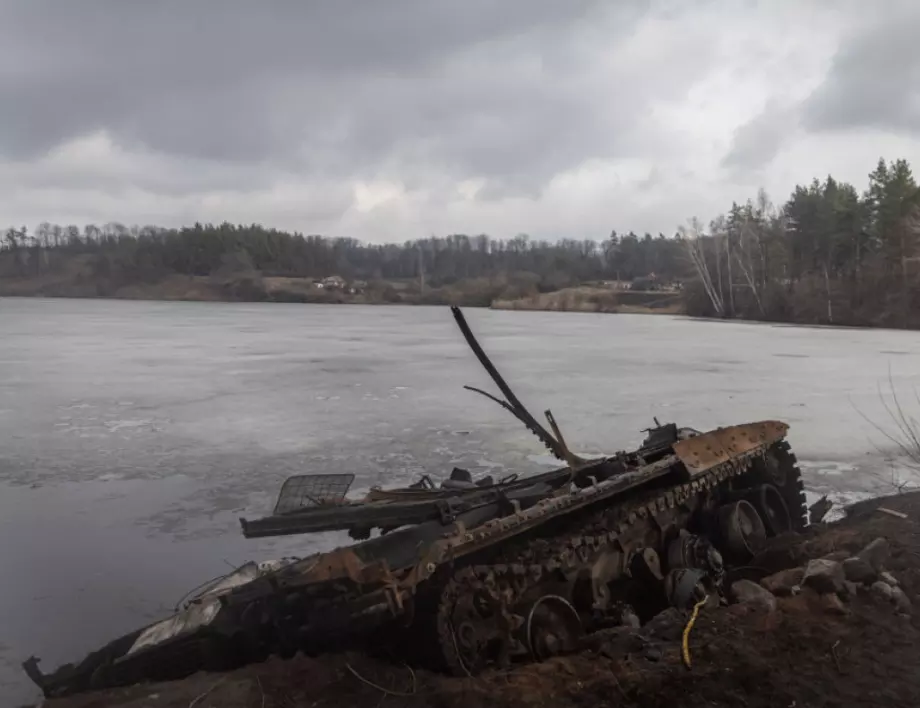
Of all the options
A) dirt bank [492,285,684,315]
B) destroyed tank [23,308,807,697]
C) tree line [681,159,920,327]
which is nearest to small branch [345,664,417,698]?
destroyed tank [23,308,807,697]

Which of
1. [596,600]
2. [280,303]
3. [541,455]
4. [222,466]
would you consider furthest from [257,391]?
[280,303]

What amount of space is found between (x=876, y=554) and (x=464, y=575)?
130 inches

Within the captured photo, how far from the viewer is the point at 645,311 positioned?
199 feet

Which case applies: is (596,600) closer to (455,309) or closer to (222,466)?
(455,309)

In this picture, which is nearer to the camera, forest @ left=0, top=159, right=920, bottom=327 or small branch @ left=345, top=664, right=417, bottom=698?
small branch @ left=345, top=664, right=417, bottom=698

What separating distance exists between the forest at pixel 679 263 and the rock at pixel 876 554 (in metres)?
12.6

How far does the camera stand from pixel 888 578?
5543mm

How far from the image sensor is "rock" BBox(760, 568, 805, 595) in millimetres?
5648

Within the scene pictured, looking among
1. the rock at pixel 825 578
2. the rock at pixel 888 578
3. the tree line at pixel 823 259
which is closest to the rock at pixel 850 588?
the rock at pixel 825 578

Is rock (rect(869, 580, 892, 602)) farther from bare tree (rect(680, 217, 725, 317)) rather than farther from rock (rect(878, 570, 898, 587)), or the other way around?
bare tree (rect(680, 217, 725, 317))

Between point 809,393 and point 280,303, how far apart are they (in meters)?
57.8

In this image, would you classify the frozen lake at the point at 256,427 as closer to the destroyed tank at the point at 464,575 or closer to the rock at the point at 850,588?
the destroyed tank at the point at 464,575

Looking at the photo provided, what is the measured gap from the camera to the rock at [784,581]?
565 cm

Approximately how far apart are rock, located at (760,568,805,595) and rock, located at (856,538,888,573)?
0.45 meters
